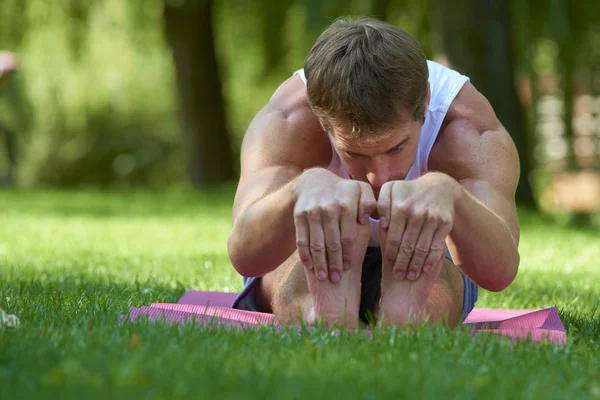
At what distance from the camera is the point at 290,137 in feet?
10.3

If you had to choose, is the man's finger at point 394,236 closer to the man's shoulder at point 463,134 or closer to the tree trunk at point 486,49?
the man's shoulder at point 463,134


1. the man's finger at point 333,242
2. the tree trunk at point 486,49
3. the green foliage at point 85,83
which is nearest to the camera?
the man's finger at point 333,242

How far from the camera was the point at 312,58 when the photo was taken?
291cm

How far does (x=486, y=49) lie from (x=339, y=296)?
19.5 feet

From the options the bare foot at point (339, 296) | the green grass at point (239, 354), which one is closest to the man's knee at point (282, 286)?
the bare foot at point (339, 296)

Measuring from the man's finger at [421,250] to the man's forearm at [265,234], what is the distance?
375mm

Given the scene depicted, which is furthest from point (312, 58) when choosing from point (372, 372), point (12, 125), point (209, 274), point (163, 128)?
point (163, 128)

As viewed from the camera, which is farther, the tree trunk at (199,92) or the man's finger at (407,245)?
the tree trunk at (199,92)

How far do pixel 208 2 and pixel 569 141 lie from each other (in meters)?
4.38

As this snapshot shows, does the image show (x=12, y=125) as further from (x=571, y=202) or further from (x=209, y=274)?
(x=571, y=202)

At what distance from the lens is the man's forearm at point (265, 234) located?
8.77 ft

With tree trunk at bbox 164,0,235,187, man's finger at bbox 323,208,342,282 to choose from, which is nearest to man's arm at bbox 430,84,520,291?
man's finger at bbox 323,208,342,282

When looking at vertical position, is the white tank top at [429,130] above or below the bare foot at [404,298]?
above

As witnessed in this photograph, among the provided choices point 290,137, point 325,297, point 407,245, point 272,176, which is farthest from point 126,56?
point 407,245
